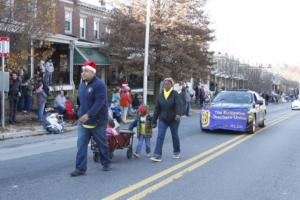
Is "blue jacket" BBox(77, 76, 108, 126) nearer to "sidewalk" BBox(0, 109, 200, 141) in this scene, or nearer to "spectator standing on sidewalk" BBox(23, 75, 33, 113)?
Result: "sidewalk" BBox(0, 109, 200, 141)

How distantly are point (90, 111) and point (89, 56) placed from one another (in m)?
22.7

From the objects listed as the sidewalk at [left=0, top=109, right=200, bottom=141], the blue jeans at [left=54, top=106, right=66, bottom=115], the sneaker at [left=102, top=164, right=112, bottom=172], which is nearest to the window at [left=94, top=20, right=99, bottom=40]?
the sidewalk at [left=0, top=109, right=200, bottom=141]

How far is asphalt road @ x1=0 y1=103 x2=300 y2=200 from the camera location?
23.1ft

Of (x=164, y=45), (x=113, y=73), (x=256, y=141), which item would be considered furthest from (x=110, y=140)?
(x=113, y=73)

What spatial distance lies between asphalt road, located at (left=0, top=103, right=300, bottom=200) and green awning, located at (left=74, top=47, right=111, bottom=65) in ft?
55.2

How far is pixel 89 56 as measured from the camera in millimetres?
30234

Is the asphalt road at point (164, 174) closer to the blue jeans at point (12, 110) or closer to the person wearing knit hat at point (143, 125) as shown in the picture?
the person wearing knit hat at point (143, 125)

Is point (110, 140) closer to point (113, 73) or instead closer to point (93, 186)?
point (93, 186)

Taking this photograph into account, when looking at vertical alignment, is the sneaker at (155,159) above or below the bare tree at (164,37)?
below

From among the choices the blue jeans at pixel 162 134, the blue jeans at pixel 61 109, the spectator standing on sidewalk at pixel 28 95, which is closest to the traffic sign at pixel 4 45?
the spectator standing on sidewalk at pixel 28 95

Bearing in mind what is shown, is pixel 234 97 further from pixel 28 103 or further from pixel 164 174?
pixel 164 174

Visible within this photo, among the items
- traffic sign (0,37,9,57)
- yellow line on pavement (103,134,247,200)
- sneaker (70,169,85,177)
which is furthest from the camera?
traffic sign (0,37,9,57)

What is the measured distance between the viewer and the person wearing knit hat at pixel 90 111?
8039mm

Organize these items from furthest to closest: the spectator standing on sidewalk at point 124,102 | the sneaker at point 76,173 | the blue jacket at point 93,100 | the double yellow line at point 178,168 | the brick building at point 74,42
A: the brick building at point 74,42, the spectator standing on sidewalk at point 124,102, the sneaker at point 76,173, the blue jacket at point 93,100, the double yellow line at point 178,168
